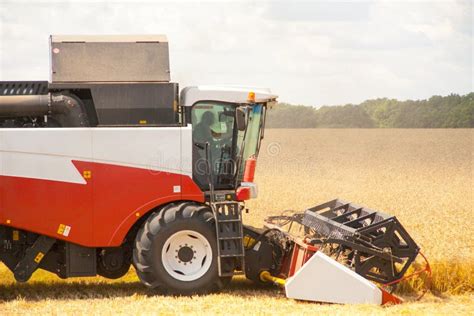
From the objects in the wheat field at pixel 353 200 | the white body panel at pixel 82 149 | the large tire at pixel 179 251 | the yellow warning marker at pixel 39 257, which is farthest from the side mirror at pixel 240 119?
the yellow warning marker at pixel 39 257

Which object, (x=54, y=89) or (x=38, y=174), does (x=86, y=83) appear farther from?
(x=38, y=174)

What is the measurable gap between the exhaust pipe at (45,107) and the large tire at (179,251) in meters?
1.45

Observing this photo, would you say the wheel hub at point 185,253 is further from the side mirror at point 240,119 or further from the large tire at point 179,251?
the side mirror at point 240,119

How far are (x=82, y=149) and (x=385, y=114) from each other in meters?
40.7

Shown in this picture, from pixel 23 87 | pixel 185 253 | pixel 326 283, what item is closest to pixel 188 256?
pixel 185 253

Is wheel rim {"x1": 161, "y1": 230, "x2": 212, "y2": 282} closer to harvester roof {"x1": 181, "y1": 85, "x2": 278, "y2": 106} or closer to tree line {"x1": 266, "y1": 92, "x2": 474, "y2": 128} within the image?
harvester roof {"x1": 181, "y1": 85, "x2": 278, "y2": 106}

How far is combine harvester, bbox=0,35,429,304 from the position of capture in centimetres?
952

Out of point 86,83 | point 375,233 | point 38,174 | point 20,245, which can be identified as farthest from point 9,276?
point 375,233

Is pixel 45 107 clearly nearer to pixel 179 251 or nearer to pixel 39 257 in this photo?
pixel 39 257

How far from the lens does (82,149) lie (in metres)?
9.54

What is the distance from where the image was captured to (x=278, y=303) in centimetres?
911

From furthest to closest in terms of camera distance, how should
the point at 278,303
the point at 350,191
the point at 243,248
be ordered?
the point at 350,191, the point at 243,248, the point at 278,303

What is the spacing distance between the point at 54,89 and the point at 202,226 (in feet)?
7.72

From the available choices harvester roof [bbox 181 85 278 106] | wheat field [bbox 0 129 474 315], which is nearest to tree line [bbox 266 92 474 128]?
wheat field [bbox 0 129 474 315]
